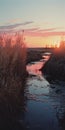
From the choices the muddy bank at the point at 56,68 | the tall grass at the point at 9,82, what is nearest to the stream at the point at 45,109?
the tall grass at the point at 9,82

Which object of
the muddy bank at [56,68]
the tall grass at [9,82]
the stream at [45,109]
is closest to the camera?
the stream at [45,109]

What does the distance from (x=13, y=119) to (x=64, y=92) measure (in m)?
6.08

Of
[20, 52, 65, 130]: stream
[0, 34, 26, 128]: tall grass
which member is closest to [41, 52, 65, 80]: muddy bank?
[0, 34, 26, 128]: tall grass

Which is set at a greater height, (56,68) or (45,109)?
(56,68)

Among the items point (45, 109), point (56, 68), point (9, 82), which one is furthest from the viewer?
point (56, 68)

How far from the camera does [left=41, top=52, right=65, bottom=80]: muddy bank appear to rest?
2240cm

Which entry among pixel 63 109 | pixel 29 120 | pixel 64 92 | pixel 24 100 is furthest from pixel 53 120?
Result: pixel 64 92

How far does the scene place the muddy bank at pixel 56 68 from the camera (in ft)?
73.5

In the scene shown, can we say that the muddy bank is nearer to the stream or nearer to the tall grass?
the tall grass

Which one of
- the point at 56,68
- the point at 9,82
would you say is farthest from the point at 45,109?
the point at 56,68

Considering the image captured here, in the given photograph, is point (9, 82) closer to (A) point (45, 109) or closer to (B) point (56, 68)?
(A) point (45, 109)

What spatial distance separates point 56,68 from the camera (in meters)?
23.7

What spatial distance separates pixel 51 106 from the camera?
40.8 ft

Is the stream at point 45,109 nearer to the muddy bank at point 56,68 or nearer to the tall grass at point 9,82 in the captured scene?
the tall grass at point 9,82
